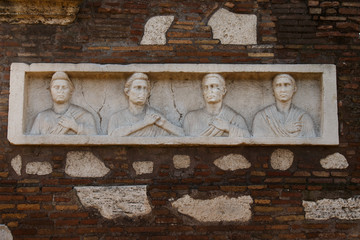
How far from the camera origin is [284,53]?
5.53m

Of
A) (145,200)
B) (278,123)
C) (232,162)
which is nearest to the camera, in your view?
(145,200)

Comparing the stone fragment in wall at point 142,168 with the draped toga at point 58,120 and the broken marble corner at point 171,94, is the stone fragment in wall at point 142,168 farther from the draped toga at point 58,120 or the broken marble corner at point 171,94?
the draped toga at point 58,120

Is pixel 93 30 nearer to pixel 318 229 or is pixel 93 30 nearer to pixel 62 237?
pixel 62 237

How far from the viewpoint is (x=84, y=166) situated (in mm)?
5227

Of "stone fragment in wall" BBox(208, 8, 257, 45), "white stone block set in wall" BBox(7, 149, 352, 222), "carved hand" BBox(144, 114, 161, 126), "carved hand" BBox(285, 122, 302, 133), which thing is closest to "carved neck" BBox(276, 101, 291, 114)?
"carved hand" BBox(285, 122, 302, 133)

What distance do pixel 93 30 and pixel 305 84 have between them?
2274 millimetres

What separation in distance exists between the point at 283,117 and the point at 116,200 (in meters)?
1.87

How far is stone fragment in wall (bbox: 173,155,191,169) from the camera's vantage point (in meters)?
5.26

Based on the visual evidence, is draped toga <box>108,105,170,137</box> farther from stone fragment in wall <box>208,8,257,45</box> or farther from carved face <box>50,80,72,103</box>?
stone fragment in wall <box>208,8,257,45</box>

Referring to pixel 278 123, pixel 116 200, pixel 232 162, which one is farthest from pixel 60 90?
pixel 278 123

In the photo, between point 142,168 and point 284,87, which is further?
point 284,87

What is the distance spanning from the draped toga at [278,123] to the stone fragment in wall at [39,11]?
2206 millimetres

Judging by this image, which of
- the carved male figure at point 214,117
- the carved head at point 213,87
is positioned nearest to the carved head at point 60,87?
the carved male figure at point 214,117

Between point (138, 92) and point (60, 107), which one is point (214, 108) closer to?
point (138, 92)
